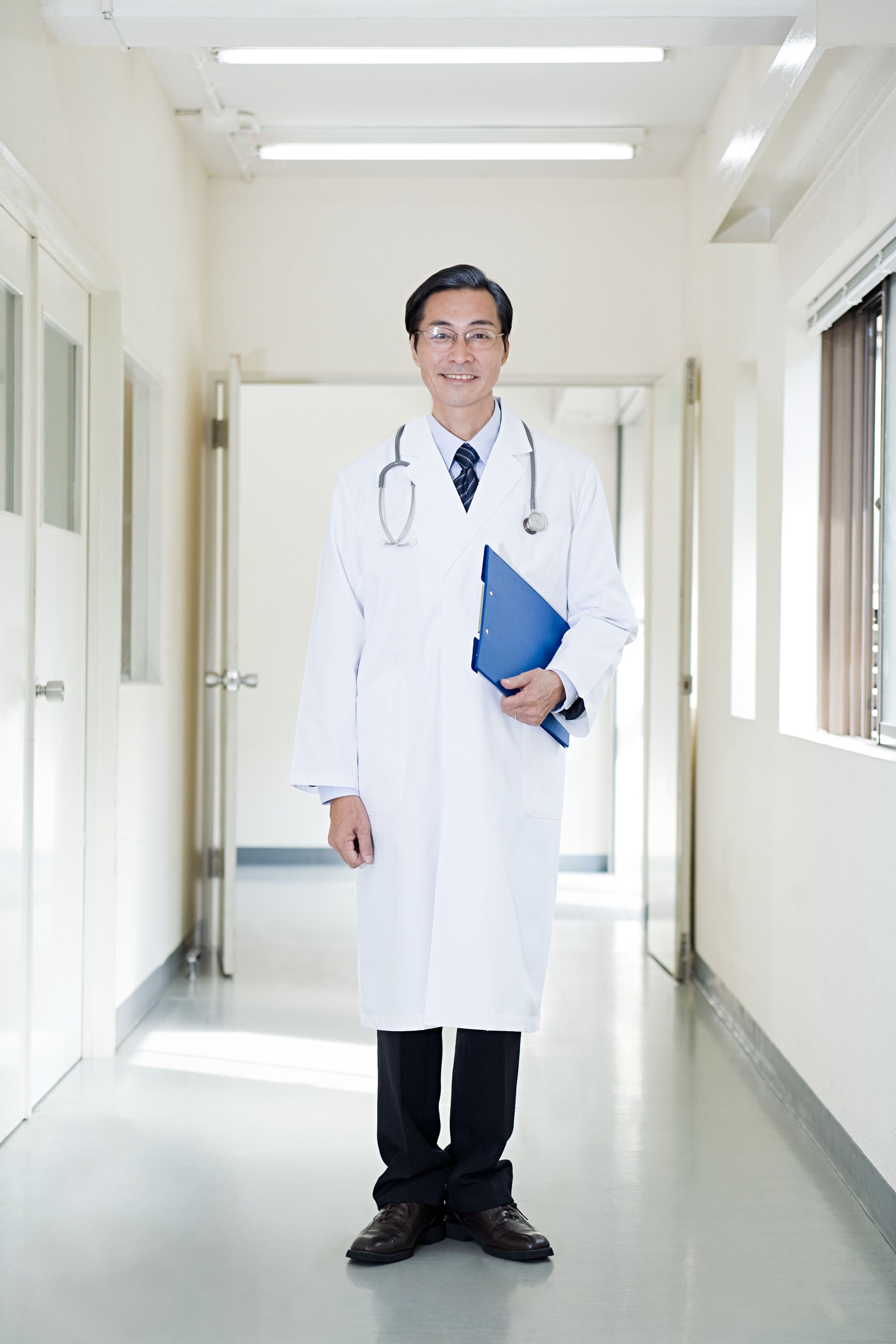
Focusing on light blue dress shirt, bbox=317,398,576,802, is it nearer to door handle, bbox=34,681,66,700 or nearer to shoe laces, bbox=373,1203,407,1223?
shoe laces, bbox=373,1203,407,1223

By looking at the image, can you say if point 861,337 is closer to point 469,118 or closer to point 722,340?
point 722,340

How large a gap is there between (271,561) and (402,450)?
4617mm

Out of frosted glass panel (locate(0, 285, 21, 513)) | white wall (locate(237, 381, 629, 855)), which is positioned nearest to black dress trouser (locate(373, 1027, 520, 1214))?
frosted glass panel (locate(0, 285, 21, 513))

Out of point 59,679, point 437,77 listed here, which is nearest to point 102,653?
point 59,679

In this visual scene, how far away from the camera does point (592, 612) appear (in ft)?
6.84

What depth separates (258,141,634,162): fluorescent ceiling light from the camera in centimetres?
392

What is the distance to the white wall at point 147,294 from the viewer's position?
2.58 meters

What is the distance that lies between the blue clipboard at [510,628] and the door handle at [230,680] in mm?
2089

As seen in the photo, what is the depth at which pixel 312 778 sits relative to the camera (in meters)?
2.09

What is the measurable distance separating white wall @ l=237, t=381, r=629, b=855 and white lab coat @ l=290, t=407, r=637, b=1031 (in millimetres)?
4540

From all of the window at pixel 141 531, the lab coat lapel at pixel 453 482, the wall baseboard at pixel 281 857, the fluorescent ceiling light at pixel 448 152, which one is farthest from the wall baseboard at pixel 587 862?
the lab coat lapel at pixel 453 482

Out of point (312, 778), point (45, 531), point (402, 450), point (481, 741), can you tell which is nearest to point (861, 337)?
point (402, 450)

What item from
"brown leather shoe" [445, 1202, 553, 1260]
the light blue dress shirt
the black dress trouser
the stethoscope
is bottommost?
"brown leather shoe" [445, 1202, 553, 1260]

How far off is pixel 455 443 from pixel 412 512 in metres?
0.17
